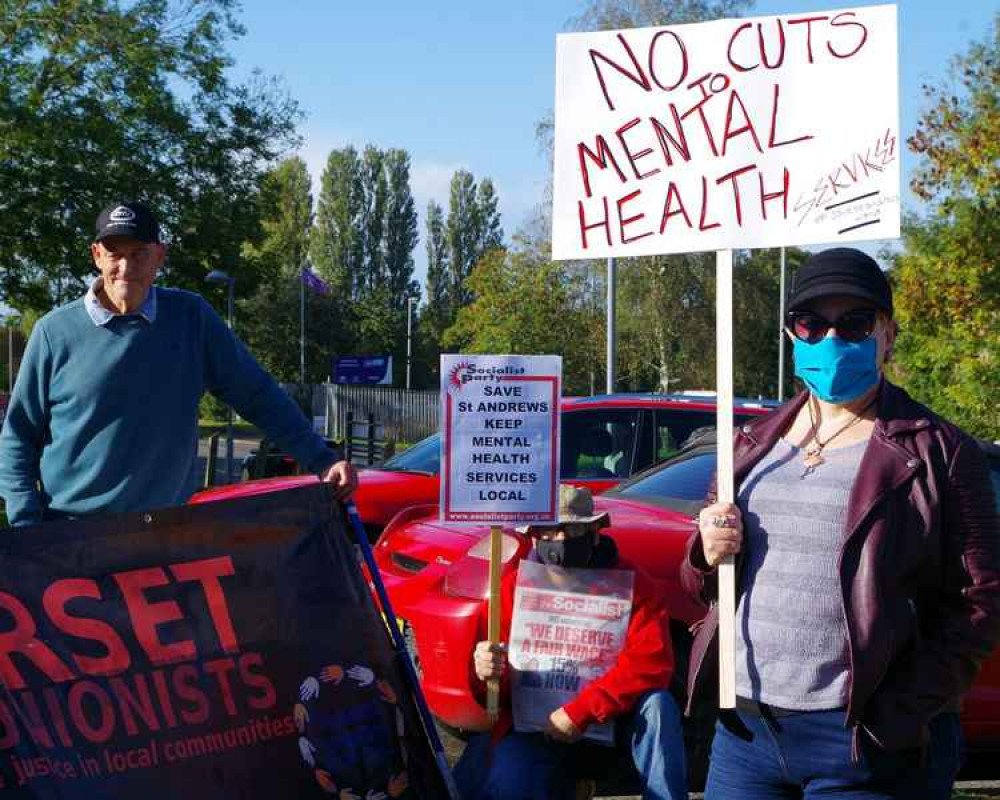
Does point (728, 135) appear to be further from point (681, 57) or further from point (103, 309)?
point (103, 309)

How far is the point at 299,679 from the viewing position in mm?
3318

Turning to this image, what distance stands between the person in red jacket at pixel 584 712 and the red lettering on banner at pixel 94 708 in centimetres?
114

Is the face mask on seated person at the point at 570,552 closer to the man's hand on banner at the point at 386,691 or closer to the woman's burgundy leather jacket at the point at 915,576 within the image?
the man's hand on banner at the point at 386,691

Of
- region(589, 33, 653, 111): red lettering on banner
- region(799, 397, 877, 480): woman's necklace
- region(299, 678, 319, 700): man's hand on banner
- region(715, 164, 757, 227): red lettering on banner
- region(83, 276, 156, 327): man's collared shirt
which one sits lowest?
region(299, 678, 319, 700): man's hand on banner

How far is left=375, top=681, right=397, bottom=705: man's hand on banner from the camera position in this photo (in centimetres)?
341

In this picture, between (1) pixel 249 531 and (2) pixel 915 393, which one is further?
(2) pixel 915 393

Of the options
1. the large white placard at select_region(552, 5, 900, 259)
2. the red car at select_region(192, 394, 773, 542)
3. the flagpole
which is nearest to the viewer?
the large white placard at select_region(552, 5, 900, 259)

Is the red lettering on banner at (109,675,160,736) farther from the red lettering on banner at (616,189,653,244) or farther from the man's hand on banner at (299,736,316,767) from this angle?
the red lettering on banner at (616,189,653,244)

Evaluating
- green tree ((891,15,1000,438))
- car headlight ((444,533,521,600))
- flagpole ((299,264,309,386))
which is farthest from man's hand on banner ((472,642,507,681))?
flagpole ((299,264,309,386))

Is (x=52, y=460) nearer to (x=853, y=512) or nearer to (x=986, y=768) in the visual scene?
(x=853, y=512)

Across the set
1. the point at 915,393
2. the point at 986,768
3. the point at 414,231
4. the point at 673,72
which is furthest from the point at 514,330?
the point at 414,231

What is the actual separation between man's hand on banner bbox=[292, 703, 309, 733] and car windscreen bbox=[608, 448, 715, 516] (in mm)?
2596

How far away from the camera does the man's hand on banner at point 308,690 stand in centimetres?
331

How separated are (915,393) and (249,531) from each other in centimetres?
1649
